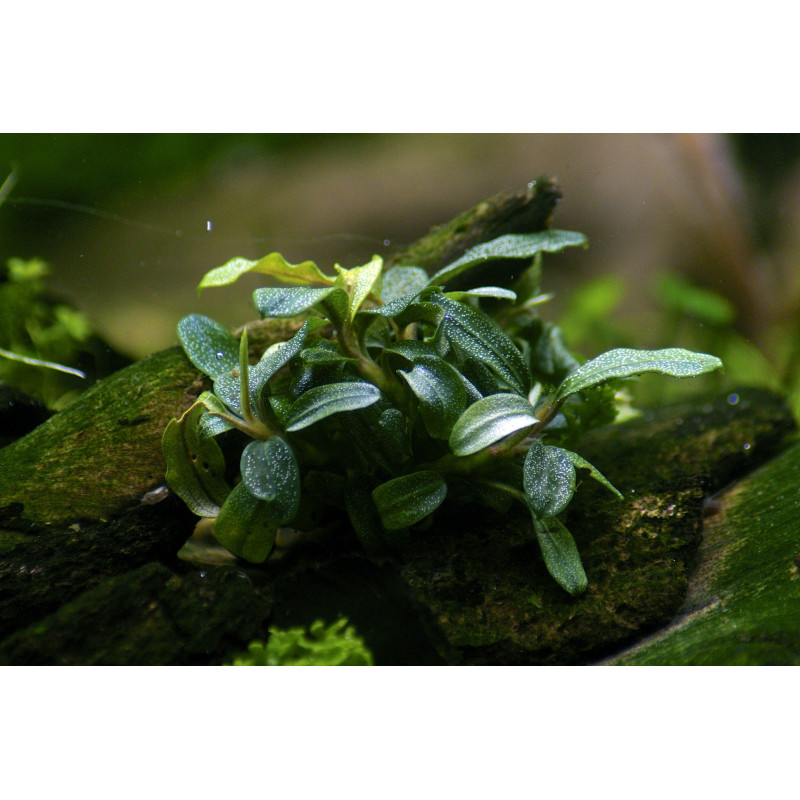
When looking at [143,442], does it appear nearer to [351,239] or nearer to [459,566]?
[459,566]

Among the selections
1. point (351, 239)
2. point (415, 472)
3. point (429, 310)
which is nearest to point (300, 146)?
point (351, 239)

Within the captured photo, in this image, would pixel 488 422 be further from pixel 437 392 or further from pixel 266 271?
pixel 266 271

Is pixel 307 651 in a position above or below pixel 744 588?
above

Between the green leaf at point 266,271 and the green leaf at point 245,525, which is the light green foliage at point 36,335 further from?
the green leaf at point 245,525

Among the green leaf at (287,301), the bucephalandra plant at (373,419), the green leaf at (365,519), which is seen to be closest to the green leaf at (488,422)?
the bucephalandra plant at (373,419)

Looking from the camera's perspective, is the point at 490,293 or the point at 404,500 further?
the point at 490,293

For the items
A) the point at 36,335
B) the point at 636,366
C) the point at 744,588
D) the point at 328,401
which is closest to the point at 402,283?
the point at 328,401
